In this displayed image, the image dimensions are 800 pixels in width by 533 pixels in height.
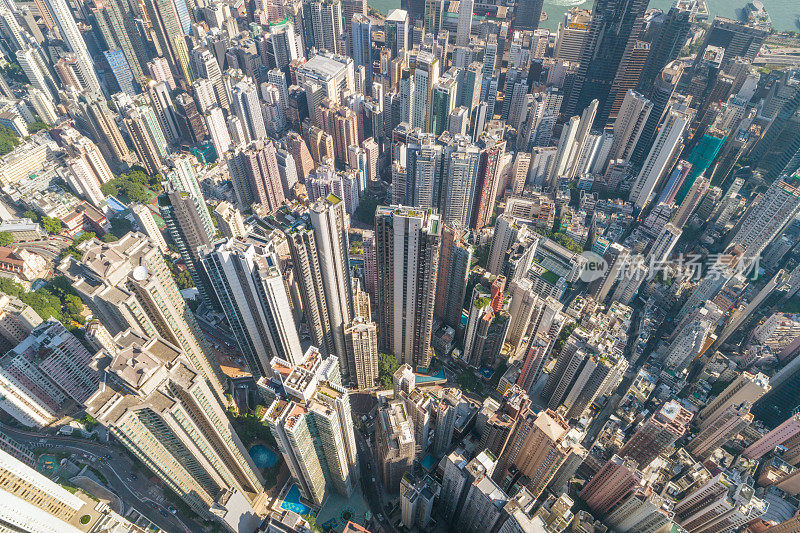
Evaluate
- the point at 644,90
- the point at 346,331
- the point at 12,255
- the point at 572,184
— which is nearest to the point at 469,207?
the point at 572,184

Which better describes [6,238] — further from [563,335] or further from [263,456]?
[563,335]

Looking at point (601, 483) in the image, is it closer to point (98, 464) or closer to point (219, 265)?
point (219, 265)

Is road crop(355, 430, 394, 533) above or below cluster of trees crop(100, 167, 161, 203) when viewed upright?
below

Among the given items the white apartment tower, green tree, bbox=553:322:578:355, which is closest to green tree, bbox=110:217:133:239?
the white apartment tower

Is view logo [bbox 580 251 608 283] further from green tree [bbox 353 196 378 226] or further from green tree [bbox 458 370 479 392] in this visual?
green tree [bbox 353 196 378 226]

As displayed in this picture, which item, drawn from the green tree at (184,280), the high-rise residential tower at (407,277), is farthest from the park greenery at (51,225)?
the high-rise residential tower at (407,277)

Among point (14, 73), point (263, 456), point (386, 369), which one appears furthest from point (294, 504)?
point (14, 73)
